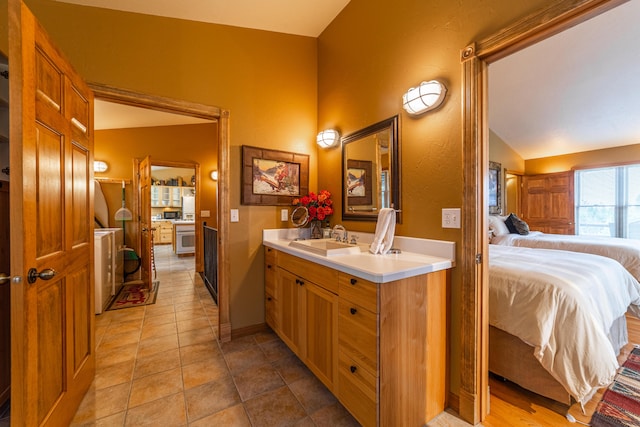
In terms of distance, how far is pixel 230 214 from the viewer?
2.43 m

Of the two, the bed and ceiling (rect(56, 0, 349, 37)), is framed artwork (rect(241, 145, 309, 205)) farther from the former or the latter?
the bed

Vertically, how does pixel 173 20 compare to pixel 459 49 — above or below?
above

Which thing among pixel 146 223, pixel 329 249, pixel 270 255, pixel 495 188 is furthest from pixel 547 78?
pixel 146 223

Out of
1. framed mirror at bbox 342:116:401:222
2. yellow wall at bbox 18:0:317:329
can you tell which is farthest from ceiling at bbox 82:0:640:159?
framed mirror at bbox 342:116:401:222

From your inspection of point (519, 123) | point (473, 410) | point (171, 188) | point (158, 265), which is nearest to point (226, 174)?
point (473, 410)

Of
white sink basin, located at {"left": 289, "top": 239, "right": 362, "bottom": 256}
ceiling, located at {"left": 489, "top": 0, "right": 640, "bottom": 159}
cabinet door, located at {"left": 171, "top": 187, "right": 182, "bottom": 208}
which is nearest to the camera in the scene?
white sink basin, located at {"left": 289, "top": 239, "right": 362, "bottom": 256}

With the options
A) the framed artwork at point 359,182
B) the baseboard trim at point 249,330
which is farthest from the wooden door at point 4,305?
the framed artwork at point 359,182

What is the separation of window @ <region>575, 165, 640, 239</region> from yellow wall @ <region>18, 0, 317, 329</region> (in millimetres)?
6124

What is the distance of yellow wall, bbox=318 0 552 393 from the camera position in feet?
4.93

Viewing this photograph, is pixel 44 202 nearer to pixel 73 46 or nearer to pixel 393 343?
pixel 73 46

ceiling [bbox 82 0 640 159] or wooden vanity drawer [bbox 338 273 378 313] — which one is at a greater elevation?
ceiling [bbox 82 0 640 159]

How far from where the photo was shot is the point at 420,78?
5.68 ft

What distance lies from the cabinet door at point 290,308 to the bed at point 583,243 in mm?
3526

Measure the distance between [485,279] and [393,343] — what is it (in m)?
0.69
